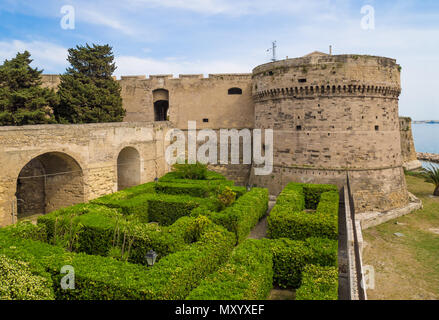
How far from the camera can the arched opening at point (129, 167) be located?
2167cm

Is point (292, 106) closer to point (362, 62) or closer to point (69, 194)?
point (362, 62)

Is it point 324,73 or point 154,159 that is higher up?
point 324,73

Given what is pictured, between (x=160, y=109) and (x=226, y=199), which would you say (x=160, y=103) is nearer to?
(x=160, y=109)

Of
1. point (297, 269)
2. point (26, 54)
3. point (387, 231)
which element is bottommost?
point (387, 231)

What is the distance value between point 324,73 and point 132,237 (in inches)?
580

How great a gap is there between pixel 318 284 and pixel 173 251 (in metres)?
4.72

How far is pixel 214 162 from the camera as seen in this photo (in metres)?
26.5

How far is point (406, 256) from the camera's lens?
15.0 metres

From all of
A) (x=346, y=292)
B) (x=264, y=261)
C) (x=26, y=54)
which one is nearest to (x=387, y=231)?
(x=346, y=292)

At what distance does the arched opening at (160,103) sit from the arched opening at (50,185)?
1100 centimetres

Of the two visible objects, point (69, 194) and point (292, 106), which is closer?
point (69, 194)

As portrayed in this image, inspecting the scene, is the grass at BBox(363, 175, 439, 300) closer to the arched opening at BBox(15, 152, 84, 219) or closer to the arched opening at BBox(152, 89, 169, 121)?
the arched opening at BBox(15, 152, 84, 219)

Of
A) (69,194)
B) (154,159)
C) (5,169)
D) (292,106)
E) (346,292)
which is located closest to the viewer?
(346,292)

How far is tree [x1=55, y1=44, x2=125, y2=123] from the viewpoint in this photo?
2341 cm
